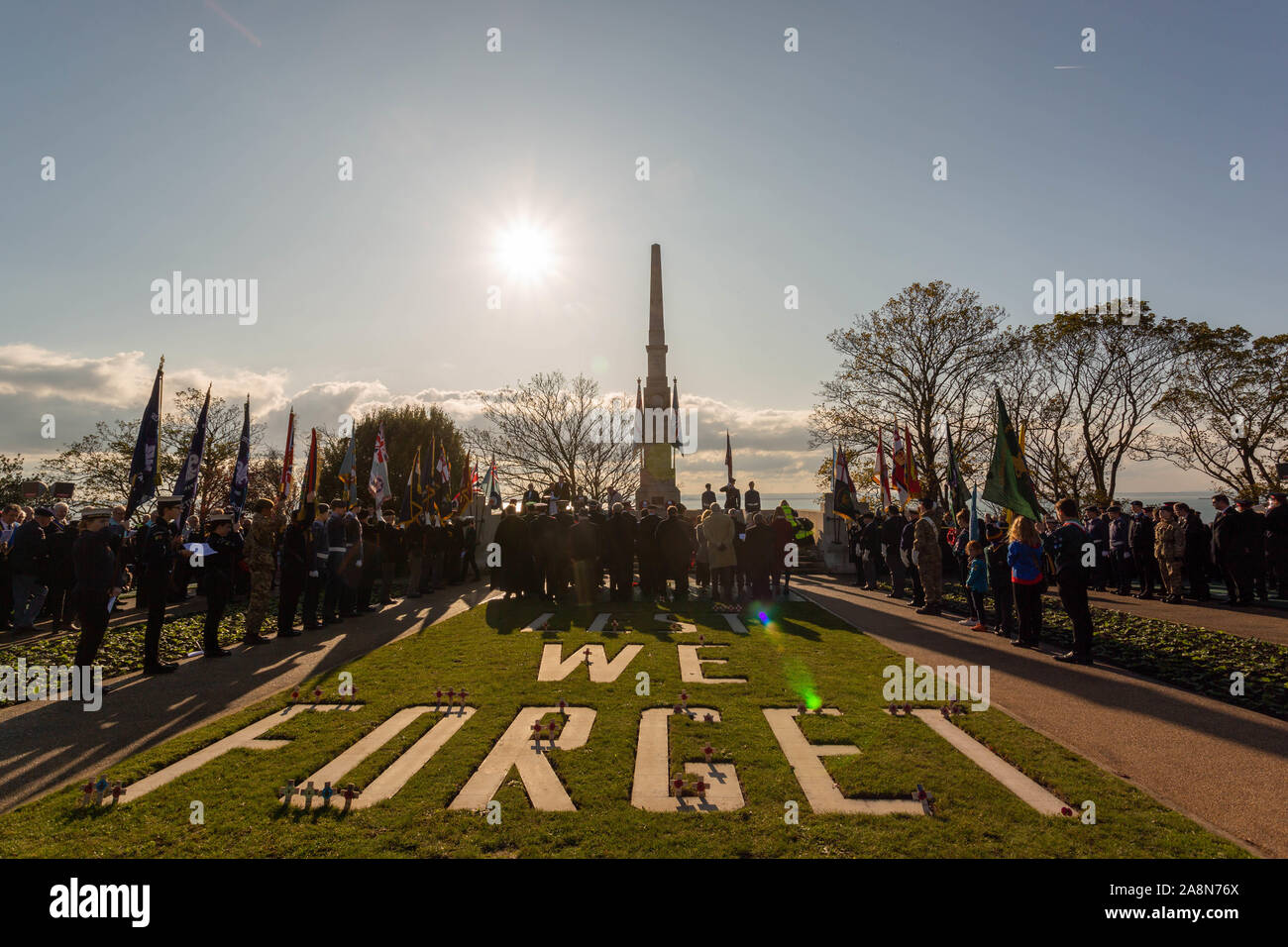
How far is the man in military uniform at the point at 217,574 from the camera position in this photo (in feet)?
34.5

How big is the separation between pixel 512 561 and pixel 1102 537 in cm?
1555

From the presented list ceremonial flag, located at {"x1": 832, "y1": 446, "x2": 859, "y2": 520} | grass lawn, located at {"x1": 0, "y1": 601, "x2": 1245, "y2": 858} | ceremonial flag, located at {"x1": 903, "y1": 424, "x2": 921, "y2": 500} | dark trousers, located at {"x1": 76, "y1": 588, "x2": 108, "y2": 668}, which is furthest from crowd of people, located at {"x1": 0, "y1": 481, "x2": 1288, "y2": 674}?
grass lawn, located at {"x1": 0, "y1": 601, "x2": 1245, "y2": 858}

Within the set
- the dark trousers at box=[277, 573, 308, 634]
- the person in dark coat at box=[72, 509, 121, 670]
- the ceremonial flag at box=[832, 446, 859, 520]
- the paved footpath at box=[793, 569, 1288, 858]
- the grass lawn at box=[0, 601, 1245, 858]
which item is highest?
the ceremonial flag at box=[832, 446, 859, 520]

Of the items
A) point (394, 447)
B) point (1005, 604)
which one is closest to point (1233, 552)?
point (1005, 604)

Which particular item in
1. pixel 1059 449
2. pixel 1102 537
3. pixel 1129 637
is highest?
pixel 1059 449

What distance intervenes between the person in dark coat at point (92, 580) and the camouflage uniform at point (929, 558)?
45.1 feet

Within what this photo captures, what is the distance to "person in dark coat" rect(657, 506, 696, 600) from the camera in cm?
1653

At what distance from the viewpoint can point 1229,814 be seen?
191 inches

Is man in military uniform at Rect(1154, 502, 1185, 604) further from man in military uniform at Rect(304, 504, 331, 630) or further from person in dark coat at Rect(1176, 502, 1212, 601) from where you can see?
man in military uniform at Rect(304, 504, 331, 630)

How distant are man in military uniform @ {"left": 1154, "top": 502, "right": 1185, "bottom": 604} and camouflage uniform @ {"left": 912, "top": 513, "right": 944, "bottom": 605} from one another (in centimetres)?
607

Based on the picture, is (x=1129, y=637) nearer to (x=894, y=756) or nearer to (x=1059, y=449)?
(x=894, y=756)

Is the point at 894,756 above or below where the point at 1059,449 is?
below

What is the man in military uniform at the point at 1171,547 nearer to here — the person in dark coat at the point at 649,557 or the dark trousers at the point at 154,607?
the person in dark coat at the point at 649,557
